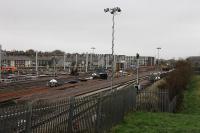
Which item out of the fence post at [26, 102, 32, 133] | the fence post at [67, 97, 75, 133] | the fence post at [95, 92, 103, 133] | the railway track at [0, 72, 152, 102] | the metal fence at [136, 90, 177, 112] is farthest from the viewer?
the railway track at [0, 72, 152, 102]

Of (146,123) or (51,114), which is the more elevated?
(51,114)

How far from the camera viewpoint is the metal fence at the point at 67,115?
8031 millimetres

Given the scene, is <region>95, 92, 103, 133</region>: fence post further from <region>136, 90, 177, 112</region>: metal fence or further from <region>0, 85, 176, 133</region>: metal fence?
<region>136, 90, 177, 112</region>: metal fence

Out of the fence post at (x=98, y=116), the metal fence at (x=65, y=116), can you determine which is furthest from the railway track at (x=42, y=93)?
the fence post at (x=98, y=116)

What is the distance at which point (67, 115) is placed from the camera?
11.2 meters

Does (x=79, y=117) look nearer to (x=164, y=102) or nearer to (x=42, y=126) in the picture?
(x=42, y=126)

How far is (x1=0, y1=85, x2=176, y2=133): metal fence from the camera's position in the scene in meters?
8.03

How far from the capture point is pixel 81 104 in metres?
12.3

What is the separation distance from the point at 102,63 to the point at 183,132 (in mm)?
179051

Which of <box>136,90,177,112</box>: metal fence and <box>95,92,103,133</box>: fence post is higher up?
<box>95,92,103,133</box>: fence post

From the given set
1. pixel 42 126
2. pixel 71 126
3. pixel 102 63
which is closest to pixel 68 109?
pixel 71 126

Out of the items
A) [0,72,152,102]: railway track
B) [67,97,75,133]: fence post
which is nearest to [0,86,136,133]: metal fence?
[67,97,75,133]: fence post

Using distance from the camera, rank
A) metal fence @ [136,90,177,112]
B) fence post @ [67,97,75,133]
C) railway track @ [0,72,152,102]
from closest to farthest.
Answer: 1. fence post @ [67,97,75,133]
2. metal fence @ [136,90,177,112]
3. railway track @ [0,72,152,102]

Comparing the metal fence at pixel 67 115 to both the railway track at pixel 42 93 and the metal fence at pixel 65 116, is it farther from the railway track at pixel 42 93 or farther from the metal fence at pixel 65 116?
the railway track at pixel 42 93
